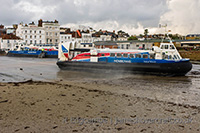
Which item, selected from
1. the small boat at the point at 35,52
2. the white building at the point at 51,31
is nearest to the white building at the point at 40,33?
the white building at the point at 51,31

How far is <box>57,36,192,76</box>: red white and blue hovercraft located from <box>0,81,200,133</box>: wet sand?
6696mm

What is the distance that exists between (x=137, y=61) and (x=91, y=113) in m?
9.94

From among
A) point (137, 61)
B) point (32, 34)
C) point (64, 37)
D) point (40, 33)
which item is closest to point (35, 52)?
point (137, 61)

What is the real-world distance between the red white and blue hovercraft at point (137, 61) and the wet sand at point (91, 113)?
6.70 m

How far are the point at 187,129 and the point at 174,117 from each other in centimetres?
84

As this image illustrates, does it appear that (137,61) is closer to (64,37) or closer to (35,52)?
(35,52)

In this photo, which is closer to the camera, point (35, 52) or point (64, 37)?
point (35, 52)

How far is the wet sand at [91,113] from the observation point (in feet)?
17.9

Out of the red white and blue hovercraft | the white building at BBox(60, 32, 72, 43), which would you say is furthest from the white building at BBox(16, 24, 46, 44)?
the red white and blue hovercraft

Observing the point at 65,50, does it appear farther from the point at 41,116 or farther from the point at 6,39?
the point at 6,39

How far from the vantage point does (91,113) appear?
648 centimetres

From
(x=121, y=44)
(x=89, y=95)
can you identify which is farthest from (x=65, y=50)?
(x=121, y=44)

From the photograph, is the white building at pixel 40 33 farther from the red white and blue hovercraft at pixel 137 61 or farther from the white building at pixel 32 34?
the red white and blue hovercraft at pixel 137 61

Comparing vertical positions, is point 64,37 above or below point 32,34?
below
